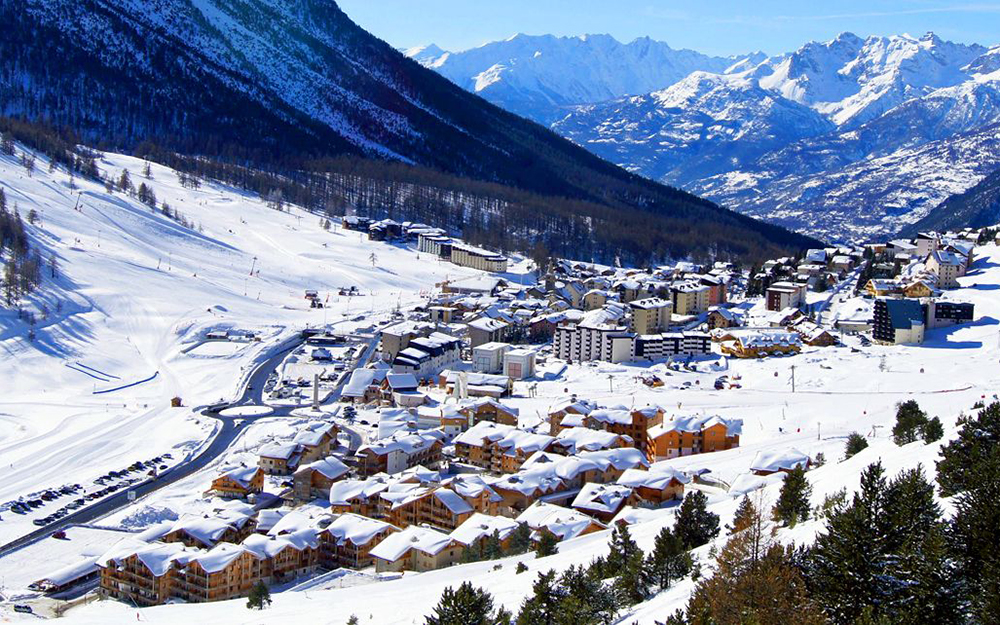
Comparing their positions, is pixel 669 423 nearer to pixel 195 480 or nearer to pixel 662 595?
pixel 195 480

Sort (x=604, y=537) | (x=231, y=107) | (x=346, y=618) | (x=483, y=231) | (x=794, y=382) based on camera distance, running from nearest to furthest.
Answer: (x=346, y=618), (x=604, y=537), (x=794, y=382), (x=483, y=231), (x=231, y=107)

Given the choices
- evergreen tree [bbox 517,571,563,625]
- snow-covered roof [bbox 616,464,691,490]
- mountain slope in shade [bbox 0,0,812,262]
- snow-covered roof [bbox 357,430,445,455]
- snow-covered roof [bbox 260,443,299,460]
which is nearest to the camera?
evergreen tree [bbox 517,571,563,625]

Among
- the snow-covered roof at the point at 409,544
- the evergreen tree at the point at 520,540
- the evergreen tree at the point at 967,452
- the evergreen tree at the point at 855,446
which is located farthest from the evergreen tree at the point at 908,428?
the snow-covered roof at the point at 409,544

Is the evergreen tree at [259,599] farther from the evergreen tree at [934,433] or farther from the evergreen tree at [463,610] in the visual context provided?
the evergreen tree at [934,433]

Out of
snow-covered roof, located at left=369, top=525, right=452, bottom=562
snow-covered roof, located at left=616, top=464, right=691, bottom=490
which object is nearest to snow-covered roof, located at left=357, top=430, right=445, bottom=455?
snow-covered roof, located at left=616, top=464, right=691, bottom=490

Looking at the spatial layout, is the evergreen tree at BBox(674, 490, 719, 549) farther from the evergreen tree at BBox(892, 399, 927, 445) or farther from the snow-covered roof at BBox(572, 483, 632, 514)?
the snow-covered roof at BBox(572, 483, 632, 514)

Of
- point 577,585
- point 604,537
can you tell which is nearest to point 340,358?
point 604,537

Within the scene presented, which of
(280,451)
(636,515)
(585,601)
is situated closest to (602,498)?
A: (636,515)
